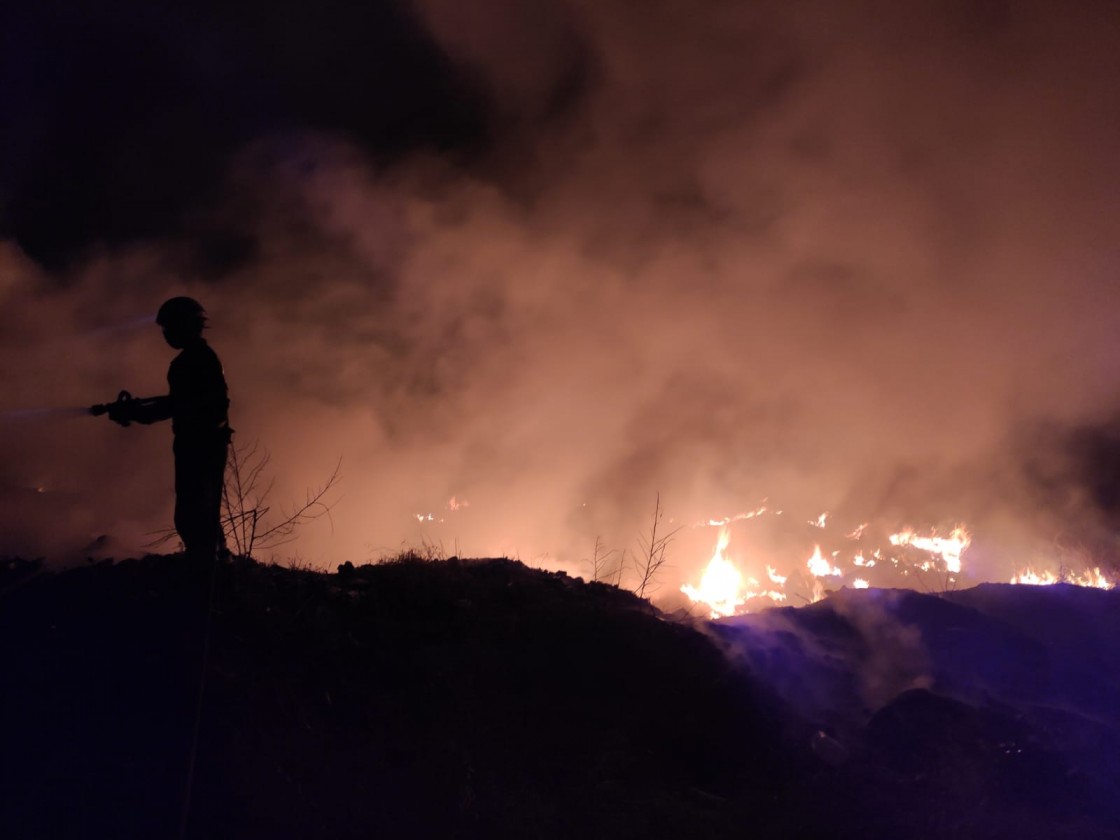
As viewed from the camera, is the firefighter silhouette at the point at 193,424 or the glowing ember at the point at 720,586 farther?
the glowing ember at the point at 720,586

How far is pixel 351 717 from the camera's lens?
6266mm

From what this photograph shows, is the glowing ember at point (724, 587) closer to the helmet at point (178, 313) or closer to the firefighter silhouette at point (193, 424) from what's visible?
the firefighter silhouette at point (193, 424)

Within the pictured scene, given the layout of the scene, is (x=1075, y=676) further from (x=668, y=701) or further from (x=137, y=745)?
(x=137, y=745)

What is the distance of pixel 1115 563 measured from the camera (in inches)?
1516

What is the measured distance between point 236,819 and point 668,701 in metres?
4.97

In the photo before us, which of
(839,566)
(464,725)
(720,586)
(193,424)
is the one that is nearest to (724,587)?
(720,586)

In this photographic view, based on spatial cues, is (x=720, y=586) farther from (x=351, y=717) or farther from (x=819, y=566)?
(x=351, y=717)

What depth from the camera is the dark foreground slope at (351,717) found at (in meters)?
4.95

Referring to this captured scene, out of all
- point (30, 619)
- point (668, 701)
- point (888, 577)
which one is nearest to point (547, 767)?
point (668, 701)

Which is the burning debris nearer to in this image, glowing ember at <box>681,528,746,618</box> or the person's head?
glowing ember at <box>681,528,746,618</box>

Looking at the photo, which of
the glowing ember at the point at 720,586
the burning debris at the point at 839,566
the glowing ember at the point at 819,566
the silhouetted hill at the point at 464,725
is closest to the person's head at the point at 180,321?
the silhouetted hill at the point at 464,725

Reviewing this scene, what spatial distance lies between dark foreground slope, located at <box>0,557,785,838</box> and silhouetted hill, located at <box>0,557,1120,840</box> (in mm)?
21

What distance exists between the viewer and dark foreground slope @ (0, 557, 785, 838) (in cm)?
495

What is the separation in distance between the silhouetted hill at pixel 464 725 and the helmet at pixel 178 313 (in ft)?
8.61
